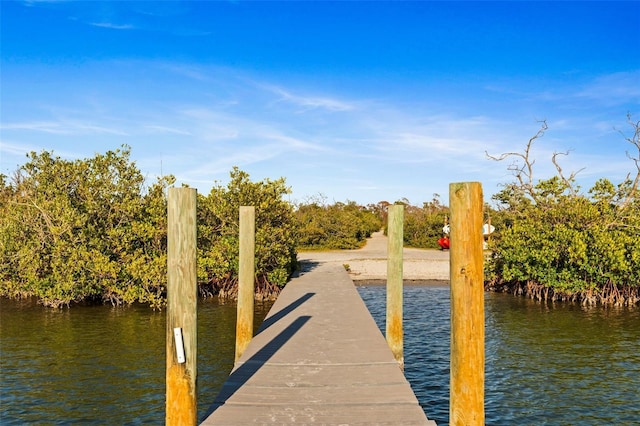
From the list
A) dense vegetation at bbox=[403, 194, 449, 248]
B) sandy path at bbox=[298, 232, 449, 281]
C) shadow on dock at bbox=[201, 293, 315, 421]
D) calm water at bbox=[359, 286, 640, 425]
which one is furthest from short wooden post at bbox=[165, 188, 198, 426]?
dense vegetation at bbox=[403, 194, 449, 248]

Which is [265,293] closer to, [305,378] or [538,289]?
[538,289]

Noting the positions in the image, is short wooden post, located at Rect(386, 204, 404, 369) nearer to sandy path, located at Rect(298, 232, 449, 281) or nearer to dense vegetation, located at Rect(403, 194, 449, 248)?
sandy path, located at Rect(298, 232, 449, 281)

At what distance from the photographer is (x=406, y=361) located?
38.7ft

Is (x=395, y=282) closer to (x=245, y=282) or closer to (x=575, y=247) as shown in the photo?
(x=245, y=282)

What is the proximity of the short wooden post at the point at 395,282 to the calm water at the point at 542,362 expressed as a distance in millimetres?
→ 1027

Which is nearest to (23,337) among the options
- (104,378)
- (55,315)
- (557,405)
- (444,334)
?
(55,315)

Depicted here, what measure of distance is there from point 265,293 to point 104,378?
9539 mm

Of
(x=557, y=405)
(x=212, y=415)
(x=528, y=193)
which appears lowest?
(x=557, y=405)

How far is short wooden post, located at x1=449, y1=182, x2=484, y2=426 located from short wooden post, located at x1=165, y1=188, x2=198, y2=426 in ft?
8.69

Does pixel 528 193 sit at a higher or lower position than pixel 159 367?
higher

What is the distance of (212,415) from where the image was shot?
5.80 m

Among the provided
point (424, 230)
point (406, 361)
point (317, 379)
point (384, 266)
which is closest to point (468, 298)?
point (317, 379)

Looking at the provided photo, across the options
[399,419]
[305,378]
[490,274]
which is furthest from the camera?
[490,274]

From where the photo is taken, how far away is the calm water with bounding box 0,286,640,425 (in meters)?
9.09
